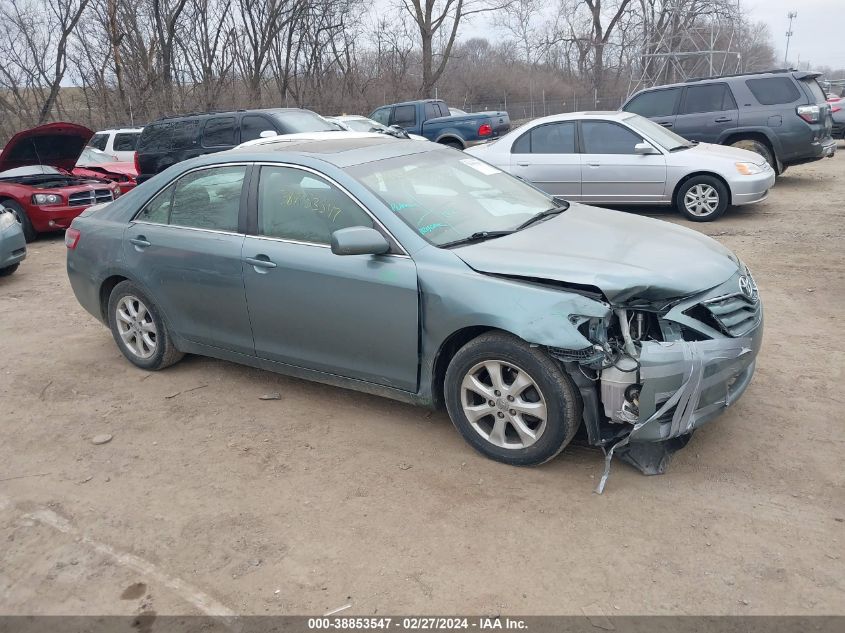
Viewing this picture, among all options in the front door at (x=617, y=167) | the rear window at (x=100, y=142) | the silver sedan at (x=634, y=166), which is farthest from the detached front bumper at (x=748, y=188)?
the rear window at (x=100, y=142)

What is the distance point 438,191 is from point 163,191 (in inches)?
82.0

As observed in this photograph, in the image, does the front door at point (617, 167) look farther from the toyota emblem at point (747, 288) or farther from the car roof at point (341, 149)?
the toyota emblem at point (747, 288)

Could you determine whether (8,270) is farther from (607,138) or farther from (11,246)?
(607,138)

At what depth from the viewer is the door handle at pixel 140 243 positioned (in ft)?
16.5

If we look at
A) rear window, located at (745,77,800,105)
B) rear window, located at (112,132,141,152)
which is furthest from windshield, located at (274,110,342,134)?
rear window, located at (745,77,800,105)

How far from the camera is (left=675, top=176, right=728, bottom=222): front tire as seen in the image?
9523 millimetres

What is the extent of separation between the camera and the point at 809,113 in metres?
11.2

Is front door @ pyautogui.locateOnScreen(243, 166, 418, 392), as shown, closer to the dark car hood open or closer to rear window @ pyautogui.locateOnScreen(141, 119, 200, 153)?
the dark car hood open

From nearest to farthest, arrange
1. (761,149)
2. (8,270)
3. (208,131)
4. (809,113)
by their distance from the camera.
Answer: (8,270) < (809,113) < (761,149) < (208,131)

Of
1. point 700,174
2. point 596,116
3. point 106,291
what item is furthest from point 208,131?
point 700,174

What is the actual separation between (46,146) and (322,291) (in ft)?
29.2

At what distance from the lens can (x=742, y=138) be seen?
38.4 ft

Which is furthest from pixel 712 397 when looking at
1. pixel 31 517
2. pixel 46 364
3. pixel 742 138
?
pixel 742 138

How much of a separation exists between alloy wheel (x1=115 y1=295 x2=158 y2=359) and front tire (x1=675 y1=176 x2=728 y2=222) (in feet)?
23.7
